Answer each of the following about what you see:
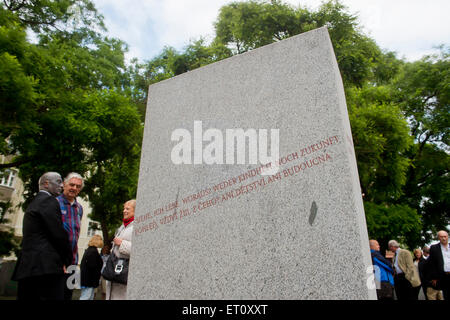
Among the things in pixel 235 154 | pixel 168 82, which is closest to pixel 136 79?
pixel 168 82

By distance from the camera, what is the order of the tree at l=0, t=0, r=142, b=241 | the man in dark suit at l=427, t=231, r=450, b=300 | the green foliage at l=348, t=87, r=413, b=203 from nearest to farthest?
the man in dark suit at l=427, t=231, r=450, b=300 < the tree at l=0, t=0, r=142, b=241 < the green foliage at l=348, t=87, r=413, b=203

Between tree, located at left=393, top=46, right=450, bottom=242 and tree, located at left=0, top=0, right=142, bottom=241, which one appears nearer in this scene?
tree, located at left=0, top=0, right=142, bottom=241

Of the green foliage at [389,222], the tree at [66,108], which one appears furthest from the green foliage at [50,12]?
the green foliage at [389,222]

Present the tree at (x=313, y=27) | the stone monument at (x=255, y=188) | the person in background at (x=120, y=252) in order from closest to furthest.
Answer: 1. the stone monument at (x=255, y=188)
2. the person in background at (x=120, y=252)
3. the tree at (x=313, y=27)

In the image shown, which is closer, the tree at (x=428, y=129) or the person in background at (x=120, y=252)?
the person in background at (x=120, y=252)

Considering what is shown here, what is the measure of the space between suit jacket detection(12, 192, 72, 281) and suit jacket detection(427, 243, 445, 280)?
6.04m

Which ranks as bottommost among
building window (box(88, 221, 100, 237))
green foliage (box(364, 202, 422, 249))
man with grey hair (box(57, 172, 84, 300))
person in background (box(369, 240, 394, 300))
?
person in background (box(369, 240, 394, 300))

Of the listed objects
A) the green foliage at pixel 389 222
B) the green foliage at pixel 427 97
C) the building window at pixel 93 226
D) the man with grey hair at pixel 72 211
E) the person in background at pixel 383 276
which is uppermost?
the green foliage at pixel 427 97

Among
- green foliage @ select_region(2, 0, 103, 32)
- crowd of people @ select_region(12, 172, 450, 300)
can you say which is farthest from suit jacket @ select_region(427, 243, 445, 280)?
green foliage @ select_region(2, 0, 103, 32)

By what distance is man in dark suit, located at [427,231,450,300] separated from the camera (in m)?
5.72

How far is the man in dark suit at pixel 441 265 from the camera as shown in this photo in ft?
18.8

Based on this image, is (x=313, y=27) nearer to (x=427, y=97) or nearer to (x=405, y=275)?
(x=427, y=97)

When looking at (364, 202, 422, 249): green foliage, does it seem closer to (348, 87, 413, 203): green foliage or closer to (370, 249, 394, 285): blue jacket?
(348, 87, 413, 203): green foliage

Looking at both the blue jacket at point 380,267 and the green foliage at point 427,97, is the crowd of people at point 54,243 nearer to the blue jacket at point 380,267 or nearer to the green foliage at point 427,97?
the blue jacket at point 380,267
